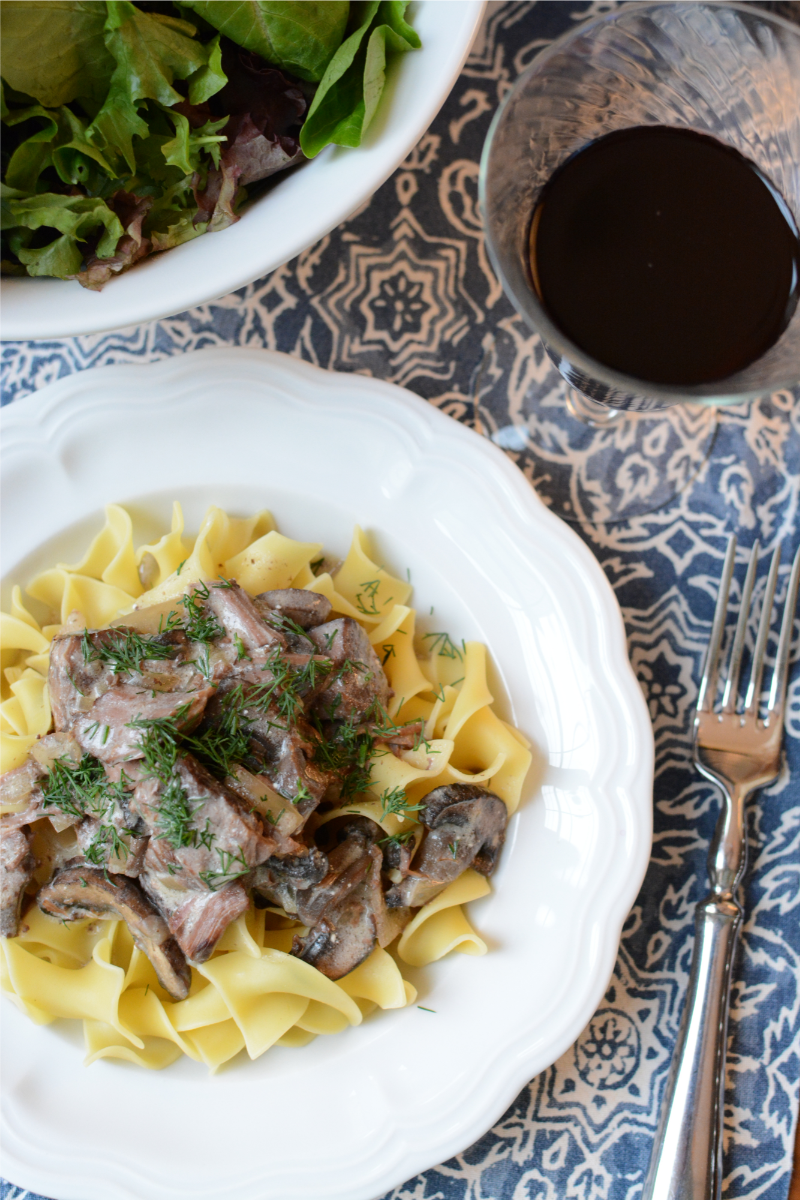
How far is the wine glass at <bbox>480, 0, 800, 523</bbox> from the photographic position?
8.14 feet

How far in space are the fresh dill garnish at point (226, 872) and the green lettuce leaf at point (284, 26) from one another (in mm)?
2101

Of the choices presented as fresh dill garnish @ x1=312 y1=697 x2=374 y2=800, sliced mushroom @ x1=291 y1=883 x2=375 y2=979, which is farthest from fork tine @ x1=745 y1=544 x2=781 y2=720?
sliced mushroom @ x1=291 y1=883 x2=375 y2=979

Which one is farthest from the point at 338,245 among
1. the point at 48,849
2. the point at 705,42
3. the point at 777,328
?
the point at 48,849

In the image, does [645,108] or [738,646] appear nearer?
[645,108]

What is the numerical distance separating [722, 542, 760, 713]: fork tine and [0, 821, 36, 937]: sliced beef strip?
2.33 meters

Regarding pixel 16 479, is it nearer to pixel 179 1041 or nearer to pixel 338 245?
pixel 338 245

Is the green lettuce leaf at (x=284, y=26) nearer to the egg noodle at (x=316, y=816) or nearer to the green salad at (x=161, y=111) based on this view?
the green salad at (x=161, y=111)

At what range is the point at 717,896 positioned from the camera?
3127mm

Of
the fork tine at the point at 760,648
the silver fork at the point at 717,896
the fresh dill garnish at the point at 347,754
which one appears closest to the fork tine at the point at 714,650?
the silver fork at the point at 717,896

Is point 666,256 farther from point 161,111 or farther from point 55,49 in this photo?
point 55,49

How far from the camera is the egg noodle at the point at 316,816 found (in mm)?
2932

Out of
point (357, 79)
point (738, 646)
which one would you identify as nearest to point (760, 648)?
point (738, 646)

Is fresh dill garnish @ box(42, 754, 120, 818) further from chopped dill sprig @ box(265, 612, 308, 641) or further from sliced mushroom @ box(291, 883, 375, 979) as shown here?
sliced mushroom @ box(291, 883, 375, 979)

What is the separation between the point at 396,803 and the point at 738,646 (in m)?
1.30
